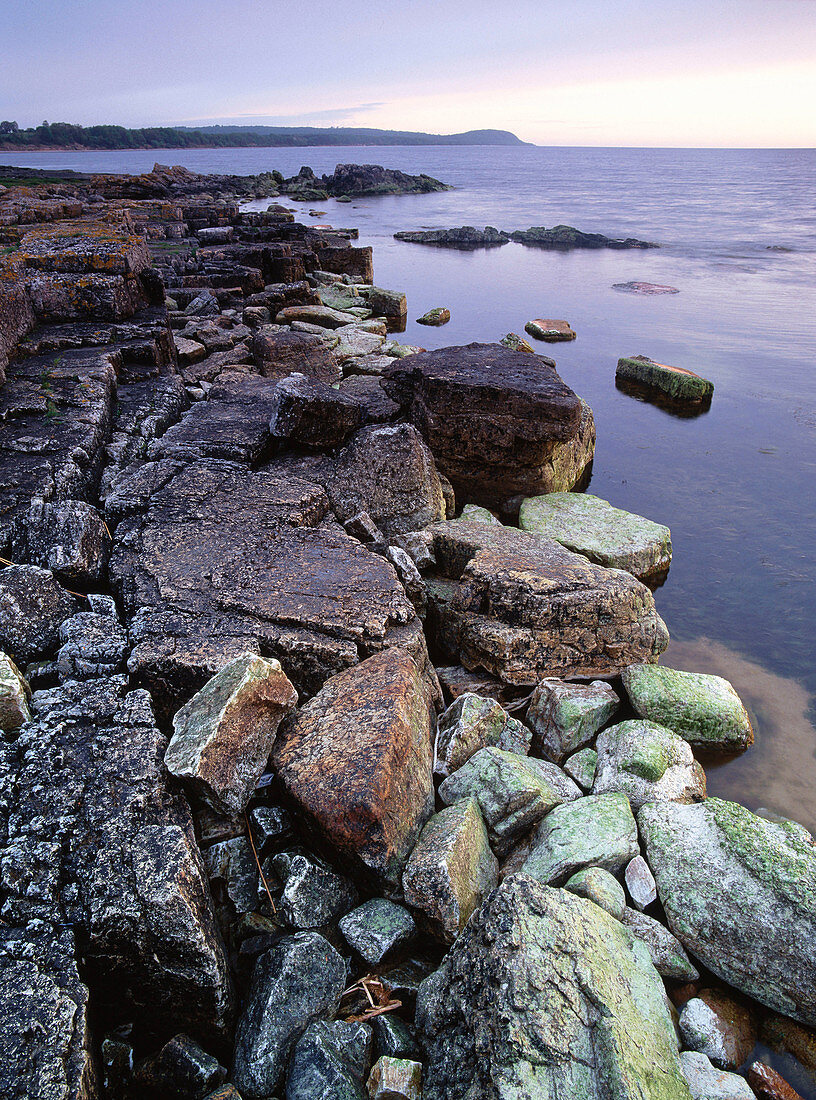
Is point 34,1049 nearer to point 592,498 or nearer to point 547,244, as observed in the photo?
point 592,498

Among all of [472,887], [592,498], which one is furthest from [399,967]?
[592,498]

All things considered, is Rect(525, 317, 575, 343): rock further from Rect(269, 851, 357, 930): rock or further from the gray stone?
Rect(269, 851, 357, 930): rock

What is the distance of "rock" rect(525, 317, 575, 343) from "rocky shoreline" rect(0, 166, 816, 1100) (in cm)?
726

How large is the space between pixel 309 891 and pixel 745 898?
1.45 m

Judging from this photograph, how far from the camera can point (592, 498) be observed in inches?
194

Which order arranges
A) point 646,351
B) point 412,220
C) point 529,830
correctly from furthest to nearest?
point 412,220, point 646,351, point 529,830

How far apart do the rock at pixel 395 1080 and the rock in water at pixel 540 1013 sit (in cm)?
3

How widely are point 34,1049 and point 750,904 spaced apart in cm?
207

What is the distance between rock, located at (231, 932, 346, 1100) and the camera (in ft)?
4.98

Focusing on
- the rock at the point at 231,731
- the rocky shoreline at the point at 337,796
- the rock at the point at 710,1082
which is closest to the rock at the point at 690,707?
the rocky shoreline at the point at 337,796

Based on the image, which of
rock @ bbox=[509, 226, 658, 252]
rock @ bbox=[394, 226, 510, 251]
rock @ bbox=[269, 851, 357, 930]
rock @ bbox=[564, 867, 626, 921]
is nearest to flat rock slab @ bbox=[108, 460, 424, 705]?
rock @ bbox=[269, 851, 357, 930]

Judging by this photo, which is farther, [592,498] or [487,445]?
[592,498]

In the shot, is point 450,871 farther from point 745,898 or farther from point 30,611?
point 30,611

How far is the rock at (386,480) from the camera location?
3.68 meters
